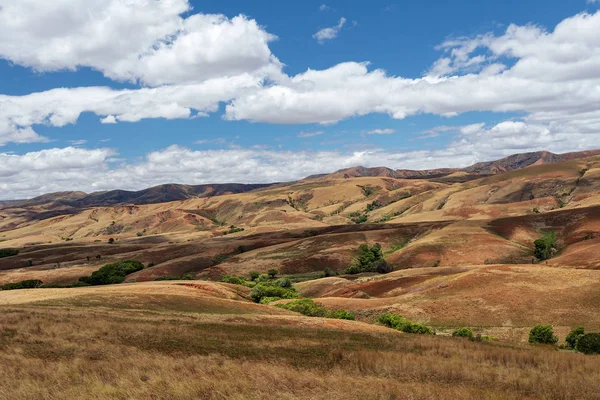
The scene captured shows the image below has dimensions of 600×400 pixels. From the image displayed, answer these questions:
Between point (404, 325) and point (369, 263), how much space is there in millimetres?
79397

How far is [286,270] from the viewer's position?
134375 mm

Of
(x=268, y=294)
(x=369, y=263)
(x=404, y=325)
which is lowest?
(x=369, y=263)

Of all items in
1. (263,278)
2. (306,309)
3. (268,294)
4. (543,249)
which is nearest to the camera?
(306,309)

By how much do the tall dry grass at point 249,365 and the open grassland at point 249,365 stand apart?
5cm

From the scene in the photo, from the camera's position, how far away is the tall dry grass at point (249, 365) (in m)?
12.7

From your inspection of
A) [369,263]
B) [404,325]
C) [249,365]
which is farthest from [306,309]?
[369,263]

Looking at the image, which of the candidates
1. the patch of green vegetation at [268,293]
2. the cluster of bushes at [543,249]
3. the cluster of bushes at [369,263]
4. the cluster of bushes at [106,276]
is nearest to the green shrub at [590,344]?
the patch of green vegetation at [268,293]

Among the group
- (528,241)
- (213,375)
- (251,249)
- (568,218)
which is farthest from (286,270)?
(213,375)

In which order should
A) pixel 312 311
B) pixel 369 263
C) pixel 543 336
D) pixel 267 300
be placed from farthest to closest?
pixel 369 263, pixel 267 300, pixel 312 311, pixel 543 336

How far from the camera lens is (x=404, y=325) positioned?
50438mm

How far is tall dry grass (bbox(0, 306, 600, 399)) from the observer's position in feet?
41.5

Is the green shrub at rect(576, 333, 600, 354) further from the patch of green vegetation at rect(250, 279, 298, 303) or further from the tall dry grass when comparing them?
the patch of green vegetation at rect(250, 279, 298, 303)

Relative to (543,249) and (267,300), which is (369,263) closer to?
(543,249)

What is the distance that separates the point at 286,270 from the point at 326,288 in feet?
129
